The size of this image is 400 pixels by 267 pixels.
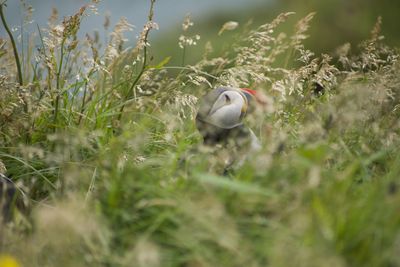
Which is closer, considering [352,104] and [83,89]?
[352,104]

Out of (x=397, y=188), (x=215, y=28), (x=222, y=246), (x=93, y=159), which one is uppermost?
(x=397, y=188)

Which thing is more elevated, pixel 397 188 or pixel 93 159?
pixel 397 188

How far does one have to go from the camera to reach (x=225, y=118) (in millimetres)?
2871

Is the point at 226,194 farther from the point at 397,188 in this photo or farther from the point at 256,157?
the point at 397,188

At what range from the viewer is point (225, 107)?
2883mm

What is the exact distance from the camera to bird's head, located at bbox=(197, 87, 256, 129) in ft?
9.44

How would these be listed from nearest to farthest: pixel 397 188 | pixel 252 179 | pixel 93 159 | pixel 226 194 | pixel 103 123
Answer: pixel 397 188 < pixel 226 194 < pixel 252 179 < pixel 93 159 < pixel 103 123

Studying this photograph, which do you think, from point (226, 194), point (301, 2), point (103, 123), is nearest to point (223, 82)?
point (103, 123)

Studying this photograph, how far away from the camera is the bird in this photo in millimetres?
2879

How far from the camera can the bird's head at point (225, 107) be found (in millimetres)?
2877

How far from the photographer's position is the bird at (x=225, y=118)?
2879 mm

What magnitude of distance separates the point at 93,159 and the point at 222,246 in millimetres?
1376

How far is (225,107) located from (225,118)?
5cm

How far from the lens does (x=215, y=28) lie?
516 inches
